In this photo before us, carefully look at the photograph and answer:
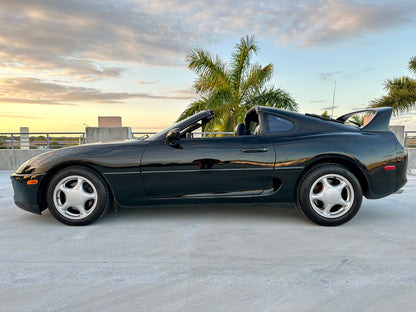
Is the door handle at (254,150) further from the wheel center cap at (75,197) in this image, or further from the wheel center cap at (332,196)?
the wheel center cap at (75,197)

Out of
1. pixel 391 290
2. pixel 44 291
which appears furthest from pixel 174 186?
pixel 391 290

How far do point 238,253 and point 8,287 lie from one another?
174 cm

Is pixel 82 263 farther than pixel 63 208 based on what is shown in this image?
No

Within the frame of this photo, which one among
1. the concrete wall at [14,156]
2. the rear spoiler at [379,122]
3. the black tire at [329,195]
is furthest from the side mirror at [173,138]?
the concrete wall at [14,156]

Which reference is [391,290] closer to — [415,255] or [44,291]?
[415,255]

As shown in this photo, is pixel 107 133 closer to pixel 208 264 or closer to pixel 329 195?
pixel 329 195

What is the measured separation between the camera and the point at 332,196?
3721 mm

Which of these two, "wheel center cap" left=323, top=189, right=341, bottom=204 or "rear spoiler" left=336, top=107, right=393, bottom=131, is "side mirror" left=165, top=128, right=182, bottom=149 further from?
"rear spoiler" left=336, top=107, right=393, bottom=131

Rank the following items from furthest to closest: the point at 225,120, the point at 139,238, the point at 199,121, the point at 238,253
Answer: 1. the point at 225,120
2. the point at 199,121
3. the point at 139,238
4. the point at 238,253

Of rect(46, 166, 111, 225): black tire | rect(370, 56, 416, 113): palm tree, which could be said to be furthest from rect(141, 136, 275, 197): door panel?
rect(370, 56, 416, 113): palm tree

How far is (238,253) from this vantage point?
2926 millimetres

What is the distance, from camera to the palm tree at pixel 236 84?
14.9 m

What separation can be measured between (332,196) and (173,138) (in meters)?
1.85

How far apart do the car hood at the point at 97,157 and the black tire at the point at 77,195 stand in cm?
11
